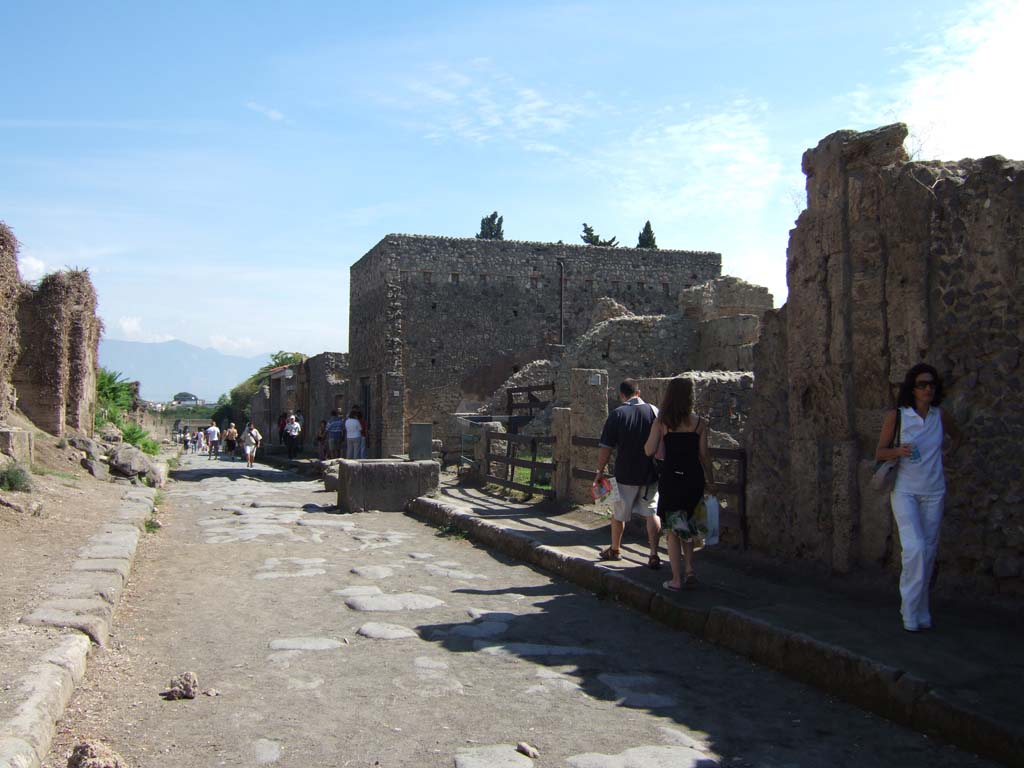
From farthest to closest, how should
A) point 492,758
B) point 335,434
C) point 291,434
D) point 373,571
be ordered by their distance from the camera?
point 291,434 < point 335,434 < point 373,571 < point 492,758

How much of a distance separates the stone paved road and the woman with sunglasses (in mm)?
918

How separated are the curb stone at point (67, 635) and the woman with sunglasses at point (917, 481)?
4367mm

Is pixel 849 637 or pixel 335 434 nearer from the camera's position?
pixel 849 637

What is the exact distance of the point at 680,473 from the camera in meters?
6.42

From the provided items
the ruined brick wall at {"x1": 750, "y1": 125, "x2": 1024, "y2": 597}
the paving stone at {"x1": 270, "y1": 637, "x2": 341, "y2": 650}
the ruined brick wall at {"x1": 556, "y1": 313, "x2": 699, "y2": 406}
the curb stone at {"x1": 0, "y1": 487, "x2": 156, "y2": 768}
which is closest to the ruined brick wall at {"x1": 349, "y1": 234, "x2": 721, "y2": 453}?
the ruined brick wall at {"x1": 556, "y1": 313, "x2": 699, "y2": 406}

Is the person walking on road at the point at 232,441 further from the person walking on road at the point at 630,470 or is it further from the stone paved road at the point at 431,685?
the person walking on road at the point at 630,470

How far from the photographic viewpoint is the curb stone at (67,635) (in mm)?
3334

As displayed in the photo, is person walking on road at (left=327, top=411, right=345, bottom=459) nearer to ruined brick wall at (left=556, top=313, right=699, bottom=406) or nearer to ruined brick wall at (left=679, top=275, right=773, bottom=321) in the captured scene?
ruined brick wall at (left=556, top=313, right=699, bottom=406)

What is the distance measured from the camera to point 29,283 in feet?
57.2

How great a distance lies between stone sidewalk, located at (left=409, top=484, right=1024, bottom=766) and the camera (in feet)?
12.9

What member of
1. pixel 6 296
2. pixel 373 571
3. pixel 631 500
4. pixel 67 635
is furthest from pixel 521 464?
pixel 6 296

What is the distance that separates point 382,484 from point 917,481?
8.85 m

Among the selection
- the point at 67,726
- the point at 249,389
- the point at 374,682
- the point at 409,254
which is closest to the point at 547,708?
the point at 374,682

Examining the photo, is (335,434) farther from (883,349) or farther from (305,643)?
(883,349)
